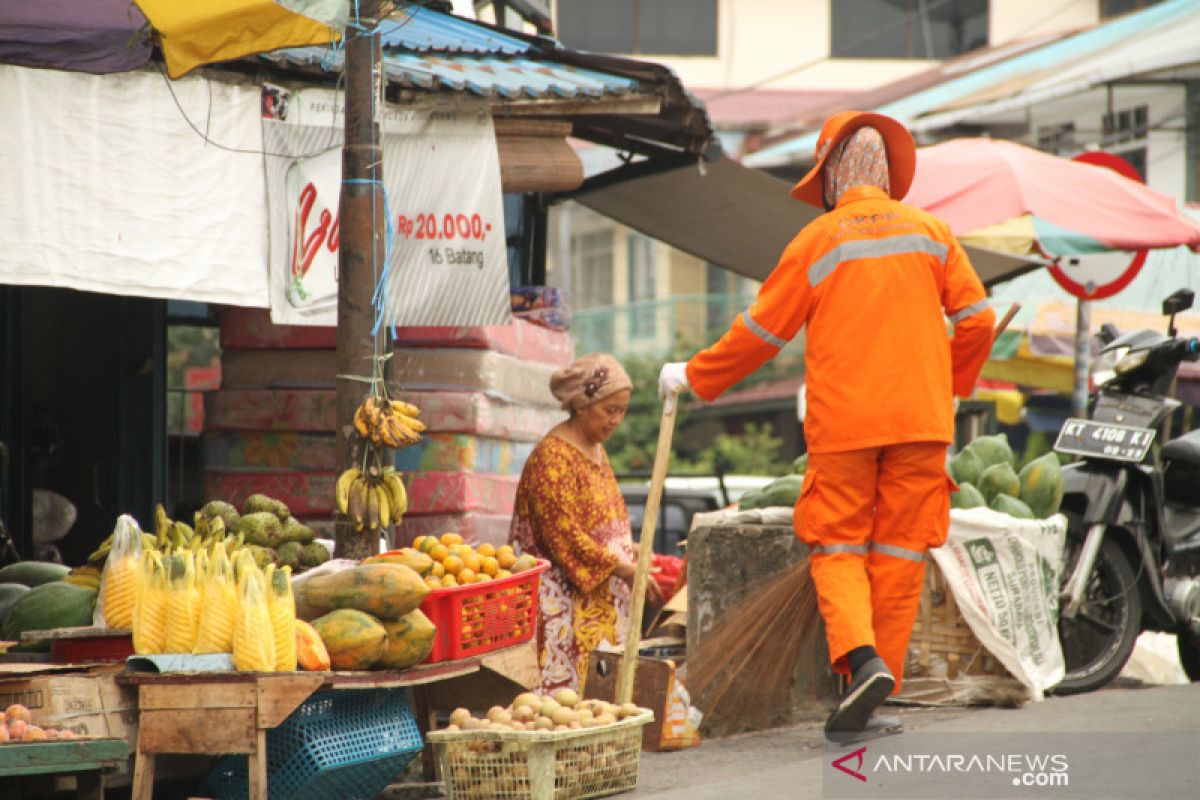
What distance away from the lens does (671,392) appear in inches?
234

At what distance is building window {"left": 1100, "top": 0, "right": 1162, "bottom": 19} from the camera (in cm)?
2614

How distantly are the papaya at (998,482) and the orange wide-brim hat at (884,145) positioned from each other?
62.8 inches

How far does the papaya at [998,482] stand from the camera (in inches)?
279

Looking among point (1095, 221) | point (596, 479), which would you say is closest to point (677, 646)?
point (596, 479)

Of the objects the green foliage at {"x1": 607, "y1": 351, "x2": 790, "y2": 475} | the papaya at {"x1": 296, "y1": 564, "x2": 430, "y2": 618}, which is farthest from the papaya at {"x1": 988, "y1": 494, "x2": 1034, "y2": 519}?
the green foliage at {"x1": 607, "y1": 351, "x2": 790, "y2": 475}

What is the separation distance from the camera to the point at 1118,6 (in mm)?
26500

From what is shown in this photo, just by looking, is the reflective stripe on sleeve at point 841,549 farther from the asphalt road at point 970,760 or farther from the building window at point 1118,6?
the building window at point 1118,6

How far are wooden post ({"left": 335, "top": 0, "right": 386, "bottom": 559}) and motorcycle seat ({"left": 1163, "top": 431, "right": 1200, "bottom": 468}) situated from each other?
417 cm

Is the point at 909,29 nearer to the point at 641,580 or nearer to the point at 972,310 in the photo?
the point at 972,310

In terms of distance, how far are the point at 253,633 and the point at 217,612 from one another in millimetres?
165

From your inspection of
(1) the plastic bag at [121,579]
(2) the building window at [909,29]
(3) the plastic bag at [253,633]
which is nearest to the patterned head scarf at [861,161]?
(3) the plastic bag at [253,633]

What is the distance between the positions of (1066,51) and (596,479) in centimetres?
1619

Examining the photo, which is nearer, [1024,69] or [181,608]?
[181,608]

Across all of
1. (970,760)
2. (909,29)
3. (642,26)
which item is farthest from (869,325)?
(909,29)
